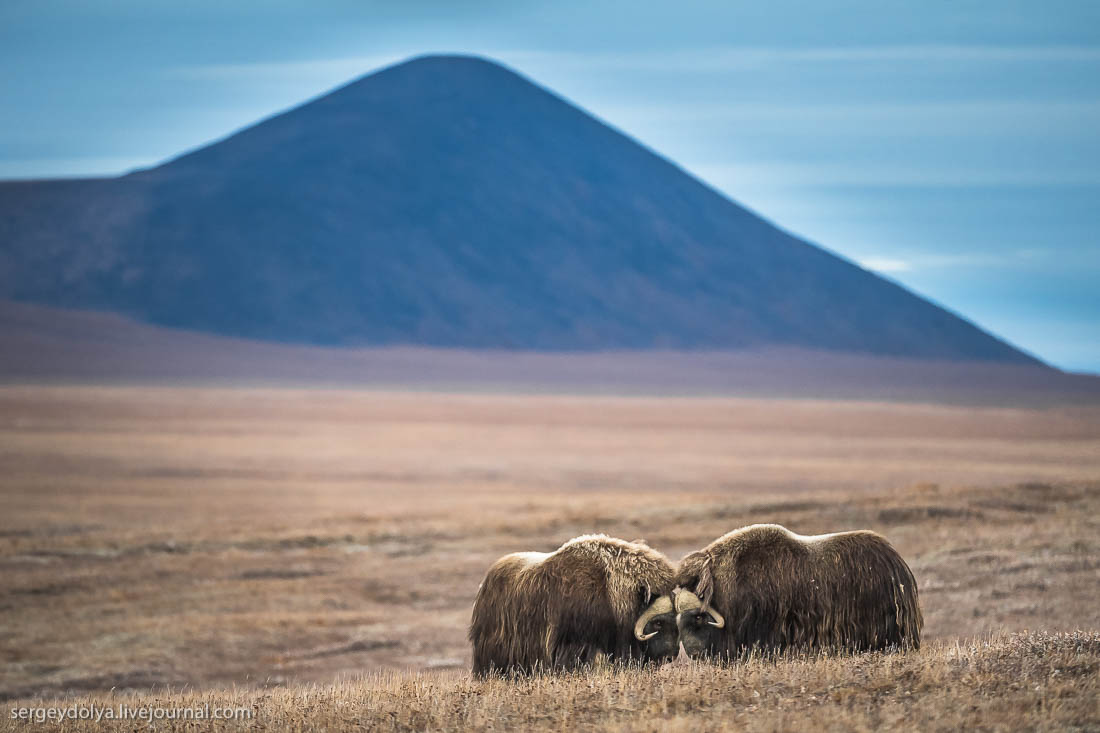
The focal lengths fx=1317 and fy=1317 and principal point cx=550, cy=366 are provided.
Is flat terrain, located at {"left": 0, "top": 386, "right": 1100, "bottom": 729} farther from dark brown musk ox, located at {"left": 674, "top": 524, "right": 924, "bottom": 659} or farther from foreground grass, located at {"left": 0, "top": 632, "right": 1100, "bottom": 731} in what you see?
dark brown musk ox, located at {"left": 674, "top": 524, "right": 924, "bottom": 659}

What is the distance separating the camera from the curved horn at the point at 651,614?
37.5 ft

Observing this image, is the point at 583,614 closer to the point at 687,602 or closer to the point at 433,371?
the point at 687,602

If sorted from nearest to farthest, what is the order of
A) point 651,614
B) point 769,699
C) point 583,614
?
point 769,699 → point 651,614 → point 583,614

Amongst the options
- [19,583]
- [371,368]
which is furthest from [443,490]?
[371,368]

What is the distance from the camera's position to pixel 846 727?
8.76m

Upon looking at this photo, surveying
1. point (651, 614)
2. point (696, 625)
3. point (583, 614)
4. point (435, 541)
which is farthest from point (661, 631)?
point (435, 541)

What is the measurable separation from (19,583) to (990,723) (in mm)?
24825

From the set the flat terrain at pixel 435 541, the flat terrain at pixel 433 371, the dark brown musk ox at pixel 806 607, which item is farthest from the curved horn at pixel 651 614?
the flat terrain at pixel 433 371

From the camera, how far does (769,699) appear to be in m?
9.59

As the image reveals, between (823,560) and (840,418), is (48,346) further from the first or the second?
(823,560)

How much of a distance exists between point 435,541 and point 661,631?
2407 centimetres

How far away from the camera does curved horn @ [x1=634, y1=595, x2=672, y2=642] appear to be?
11.4 metres

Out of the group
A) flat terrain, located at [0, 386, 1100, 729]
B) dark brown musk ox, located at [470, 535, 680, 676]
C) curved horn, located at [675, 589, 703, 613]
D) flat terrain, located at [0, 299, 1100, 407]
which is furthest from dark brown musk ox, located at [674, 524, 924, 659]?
flat terrain, located at [0, 299, 1100, 407]

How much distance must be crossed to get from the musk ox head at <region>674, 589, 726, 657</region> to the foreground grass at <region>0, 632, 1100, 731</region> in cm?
19
